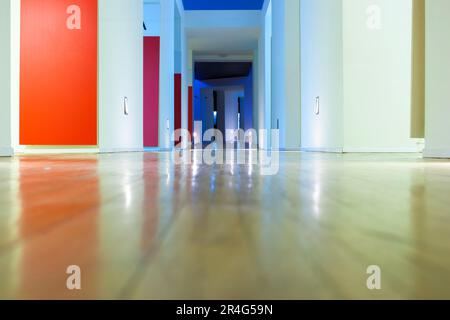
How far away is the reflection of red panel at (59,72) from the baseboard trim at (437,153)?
3764mm

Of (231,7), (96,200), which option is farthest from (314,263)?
(231,7)

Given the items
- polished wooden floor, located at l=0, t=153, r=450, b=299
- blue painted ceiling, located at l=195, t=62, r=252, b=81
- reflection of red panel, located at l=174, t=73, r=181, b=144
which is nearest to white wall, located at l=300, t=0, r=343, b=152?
polished wooden floor, located at l=0, t=153, r=450, b=299

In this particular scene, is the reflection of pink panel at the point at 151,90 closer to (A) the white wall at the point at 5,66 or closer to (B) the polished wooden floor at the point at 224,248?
(A) the white wall at the point at 5,66

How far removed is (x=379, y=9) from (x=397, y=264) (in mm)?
5470

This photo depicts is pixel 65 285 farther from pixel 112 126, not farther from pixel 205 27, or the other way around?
pixel 205 27

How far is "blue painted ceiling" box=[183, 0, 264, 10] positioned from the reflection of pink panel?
3.63 meters

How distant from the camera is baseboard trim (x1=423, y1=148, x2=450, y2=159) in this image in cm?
377

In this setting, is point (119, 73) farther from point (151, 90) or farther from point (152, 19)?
point (152, 19)

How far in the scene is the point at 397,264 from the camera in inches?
15.5

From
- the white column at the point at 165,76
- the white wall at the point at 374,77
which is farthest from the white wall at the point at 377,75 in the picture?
the white column at the point at 165,76

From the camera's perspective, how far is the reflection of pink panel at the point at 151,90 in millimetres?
11016

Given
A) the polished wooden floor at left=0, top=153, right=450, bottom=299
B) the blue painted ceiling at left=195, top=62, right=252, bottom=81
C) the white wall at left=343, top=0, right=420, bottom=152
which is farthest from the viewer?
the blue painted ceiling at left=195, top=62, right=252, bottom=81

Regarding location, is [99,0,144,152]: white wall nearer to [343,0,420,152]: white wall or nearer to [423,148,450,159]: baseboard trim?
[343,0,420,152]: white wall

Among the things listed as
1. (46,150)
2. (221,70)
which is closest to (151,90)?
(46,150)
